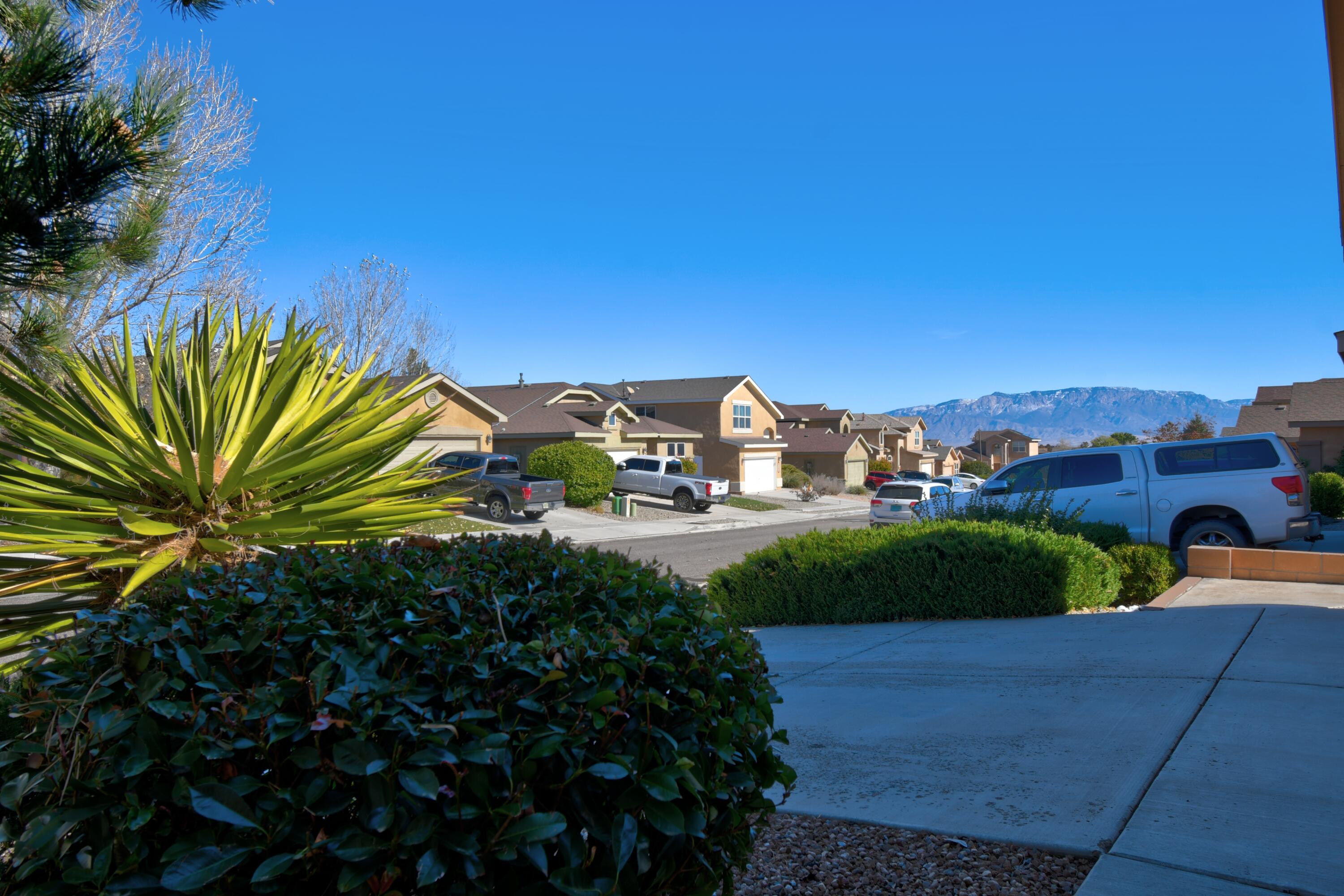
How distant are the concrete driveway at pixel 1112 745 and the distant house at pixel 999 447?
102m

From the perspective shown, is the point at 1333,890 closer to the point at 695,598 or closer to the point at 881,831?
the point at 881,831

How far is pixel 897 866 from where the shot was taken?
10.7 ft

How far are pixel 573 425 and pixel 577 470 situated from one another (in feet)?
26.6

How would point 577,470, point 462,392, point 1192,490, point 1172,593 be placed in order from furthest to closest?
point 462,392
point 577,470
point 1192,490
point 1172,593

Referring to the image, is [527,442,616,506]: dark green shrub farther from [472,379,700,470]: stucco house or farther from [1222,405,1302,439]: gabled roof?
[1222,405,1302,439]: gabled roof

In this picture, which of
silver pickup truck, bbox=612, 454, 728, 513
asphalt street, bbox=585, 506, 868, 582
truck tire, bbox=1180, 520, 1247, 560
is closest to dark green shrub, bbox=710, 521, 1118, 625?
truck tire, bbox=1180, 520, 1247, 560

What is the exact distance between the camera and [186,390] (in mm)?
4934

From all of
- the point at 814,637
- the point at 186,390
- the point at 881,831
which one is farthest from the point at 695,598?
the point at 814,637

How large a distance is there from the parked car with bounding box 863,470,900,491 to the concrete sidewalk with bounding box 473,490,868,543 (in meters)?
13.7

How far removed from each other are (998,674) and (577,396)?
43.4m

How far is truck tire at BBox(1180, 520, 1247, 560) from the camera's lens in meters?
11.6

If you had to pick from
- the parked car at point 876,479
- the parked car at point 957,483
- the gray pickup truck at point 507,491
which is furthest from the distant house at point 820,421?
the gray pickup truck at point 507,491

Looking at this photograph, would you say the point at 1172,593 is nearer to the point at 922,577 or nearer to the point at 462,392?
the point at 922,577

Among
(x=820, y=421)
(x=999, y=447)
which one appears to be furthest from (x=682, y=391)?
(x=999, y=447)
